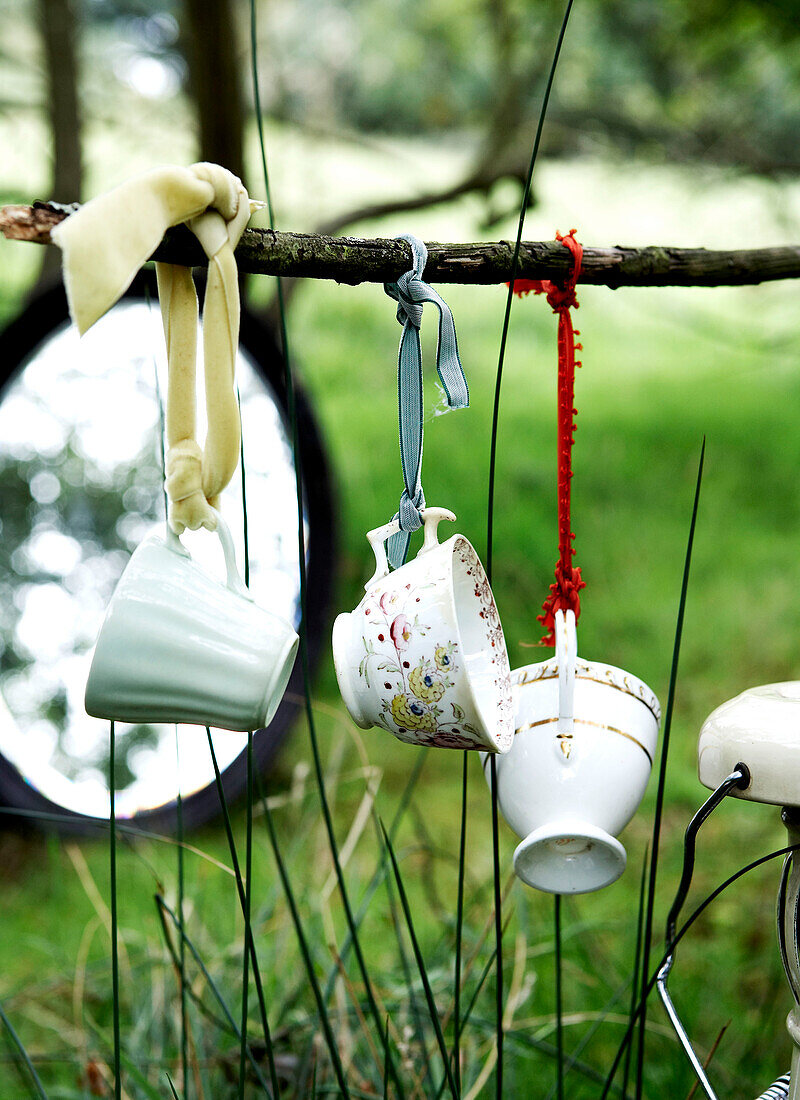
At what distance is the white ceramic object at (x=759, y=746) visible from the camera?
1.44ft

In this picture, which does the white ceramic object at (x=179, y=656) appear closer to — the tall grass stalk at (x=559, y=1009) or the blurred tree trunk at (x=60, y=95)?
the tall grass stalk at (x=559, y=1009)

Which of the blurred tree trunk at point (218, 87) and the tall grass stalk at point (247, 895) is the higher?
the blurred tree trunk at point (218, 87)

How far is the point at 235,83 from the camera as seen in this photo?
1.49 meters

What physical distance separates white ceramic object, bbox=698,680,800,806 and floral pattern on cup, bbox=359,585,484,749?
11 cm

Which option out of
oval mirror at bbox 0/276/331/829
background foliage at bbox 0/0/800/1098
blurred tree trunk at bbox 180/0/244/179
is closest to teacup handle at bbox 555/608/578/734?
background foliage at bbox 0/0/800/1098

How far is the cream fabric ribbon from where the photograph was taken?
404 mm

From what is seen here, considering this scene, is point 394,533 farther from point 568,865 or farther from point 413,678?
point 568,865

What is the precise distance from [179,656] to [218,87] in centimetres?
125

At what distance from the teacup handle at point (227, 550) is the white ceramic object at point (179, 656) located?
1 cm

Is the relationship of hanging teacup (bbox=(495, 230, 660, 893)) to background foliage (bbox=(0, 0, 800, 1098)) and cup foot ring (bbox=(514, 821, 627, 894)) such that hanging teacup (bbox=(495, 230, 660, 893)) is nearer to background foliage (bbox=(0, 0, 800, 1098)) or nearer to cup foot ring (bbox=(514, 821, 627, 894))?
cup foot ring (bbox=(514, 821, 627, 894))

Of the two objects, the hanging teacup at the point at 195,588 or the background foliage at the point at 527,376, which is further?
the background foliage at the point at 527,376

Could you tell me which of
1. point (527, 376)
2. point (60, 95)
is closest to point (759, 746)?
point (60, 95)

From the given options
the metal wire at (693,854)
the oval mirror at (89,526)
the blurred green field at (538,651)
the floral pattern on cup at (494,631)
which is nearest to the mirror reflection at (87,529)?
the oval mirror at (89,526)

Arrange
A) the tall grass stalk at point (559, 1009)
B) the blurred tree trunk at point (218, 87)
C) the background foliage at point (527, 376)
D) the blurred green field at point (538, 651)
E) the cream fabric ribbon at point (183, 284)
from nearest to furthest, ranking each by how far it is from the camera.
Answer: the cream fabric ribbon at point (183, 284), the tall grass stalk at point (559, 1009), the blurred green field at point (538, 651), the background foliage at point (527, 376), the blurred tree trunk at point (218, 87)
